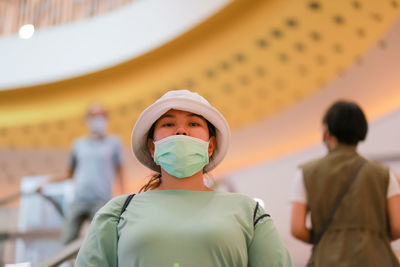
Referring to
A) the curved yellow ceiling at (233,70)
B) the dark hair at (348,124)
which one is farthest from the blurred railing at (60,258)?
the curved yellow ceiling at (233,70)

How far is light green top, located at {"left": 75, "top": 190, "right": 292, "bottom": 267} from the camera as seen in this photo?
1.44 metres

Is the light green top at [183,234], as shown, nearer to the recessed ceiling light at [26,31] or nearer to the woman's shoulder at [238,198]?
the woman's shoulder at [238,198]

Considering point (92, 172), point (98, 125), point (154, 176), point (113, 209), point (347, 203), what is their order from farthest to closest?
point (98, 125) < point (92, 172) < point (347, 203) < point (154, 176) < point (113, 209)

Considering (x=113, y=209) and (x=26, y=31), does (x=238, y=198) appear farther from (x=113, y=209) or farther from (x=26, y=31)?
(x=26, y=31)

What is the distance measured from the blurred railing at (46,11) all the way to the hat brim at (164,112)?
290 inches

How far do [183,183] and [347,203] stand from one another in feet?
3.05

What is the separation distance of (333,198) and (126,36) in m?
6.47

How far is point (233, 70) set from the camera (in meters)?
7.19

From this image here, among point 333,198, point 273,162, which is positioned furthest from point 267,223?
point 273,162

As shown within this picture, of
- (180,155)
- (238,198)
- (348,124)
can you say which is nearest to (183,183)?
(180,155)

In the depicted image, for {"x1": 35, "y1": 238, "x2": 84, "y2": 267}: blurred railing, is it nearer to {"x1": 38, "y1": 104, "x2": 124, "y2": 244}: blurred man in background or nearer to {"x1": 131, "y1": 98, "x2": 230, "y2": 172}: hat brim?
{"x1": 131, "y1": 98, "x2": 230, "y2": 172}: hat brim

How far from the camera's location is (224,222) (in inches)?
58.9

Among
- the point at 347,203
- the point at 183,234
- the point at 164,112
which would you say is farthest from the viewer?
the point at 347,203

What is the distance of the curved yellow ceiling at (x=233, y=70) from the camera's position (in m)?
5.73
